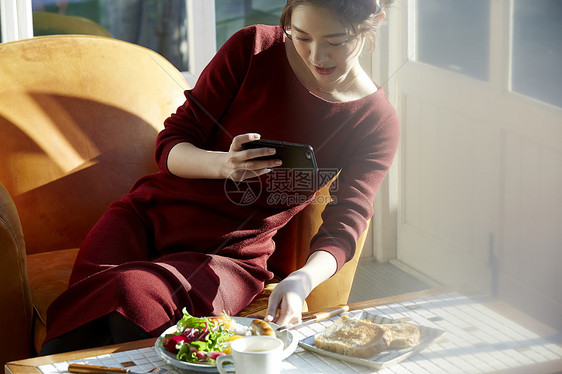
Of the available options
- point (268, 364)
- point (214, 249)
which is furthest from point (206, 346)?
point (214, 249)

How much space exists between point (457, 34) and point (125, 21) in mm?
1976

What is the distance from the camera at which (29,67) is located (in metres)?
1.50

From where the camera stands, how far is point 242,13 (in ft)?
7.19

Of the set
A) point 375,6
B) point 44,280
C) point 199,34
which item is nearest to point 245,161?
point 44,280

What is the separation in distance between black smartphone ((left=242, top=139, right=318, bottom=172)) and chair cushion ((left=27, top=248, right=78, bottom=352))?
0.51 meters

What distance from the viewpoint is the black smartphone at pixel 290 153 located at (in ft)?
3.34

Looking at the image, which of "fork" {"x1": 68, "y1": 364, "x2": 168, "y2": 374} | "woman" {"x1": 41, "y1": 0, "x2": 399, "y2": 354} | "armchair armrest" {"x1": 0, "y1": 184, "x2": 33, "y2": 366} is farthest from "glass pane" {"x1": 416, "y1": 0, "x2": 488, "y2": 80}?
"armchair armrest" {"x1": 0, "y1": 184, "x2": 33, "y2": 366}

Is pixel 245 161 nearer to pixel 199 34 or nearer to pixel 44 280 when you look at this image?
pixel 44 280

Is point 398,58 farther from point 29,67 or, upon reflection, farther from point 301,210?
point 29,67

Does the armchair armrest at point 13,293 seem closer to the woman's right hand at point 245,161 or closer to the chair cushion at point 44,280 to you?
the chair cushion at point 44,280

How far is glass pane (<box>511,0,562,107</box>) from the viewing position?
0.70ft

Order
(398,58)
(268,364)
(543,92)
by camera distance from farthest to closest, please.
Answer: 1. (268,364)
2. (398,58)
3. (543,92)

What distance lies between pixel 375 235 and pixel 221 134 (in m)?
0.88

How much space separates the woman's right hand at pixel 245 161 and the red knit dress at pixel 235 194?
3.6 inches
